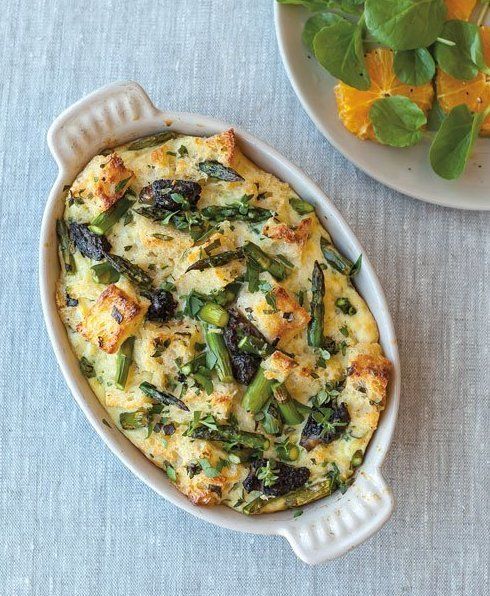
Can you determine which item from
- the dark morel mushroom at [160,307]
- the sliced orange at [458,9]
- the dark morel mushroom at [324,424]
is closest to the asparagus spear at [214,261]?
the dark morel mushroom at [160,307]

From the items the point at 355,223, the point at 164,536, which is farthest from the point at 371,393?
the point at 164,536

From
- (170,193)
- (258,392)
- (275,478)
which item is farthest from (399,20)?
(275,478)

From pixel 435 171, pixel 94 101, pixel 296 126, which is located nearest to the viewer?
pixel 94 101

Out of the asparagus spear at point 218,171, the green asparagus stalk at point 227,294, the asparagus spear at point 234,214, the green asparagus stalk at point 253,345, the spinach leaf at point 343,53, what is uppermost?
the spinach leaf at point 343,53

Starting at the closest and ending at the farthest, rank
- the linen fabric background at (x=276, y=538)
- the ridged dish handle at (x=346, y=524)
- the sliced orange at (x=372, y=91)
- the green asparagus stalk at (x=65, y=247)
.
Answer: the ridged dish handle at (x=346, y=524) < the green asparagus stalk at (x=65, y=247) < the sliced orange at (x=372, y=91) < the linen fabric background at (x=276, y=538)

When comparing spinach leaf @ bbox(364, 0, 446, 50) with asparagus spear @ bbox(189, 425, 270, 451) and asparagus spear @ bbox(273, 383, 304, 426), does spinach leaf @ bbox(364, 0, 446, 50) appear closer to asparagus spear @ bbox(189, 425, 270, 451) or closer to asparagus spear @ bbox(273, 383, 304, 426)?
asparagus spear @ bbox(273, 383, 304, 426)

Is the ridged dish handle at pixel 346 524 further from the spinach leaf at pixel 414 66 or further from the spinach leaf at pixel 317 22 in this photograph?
the spinach leaf at pixel 317 22

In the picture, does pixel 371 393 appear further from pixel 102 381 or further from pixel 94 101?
pixel 94 101
